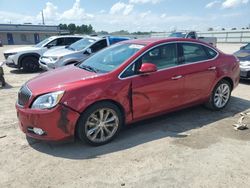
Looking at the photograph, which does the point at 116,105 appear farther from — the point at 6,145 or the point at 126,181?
the point at 6,145

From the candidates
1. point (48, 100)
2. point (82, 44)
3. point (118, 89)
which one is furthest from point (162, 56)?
point (82, 44)

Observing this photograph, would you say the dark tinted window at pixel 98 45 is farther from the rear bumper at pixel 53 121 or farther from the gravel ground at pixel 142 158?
the rear bumper at pixel 53 121

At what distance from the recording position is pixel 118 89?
162 inches

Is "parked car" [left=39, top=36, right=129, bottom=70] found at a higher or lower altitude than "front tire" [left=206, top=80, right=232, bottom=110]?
higher

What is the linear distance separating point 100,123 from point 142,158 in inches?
33.9

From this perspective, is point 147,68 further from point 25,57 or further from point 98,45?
point 25,57

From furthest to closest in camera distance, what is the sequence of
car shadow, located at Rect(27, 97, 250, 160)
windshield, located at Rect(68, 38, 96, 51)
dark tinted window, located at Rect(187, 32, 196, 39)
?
dark tinted window, located at Rect(187, 32, 196, 39) → windshield, located at Rect(68, 38, 96, 51) → car shadow, located at Rect(27, 97, 250, 160)

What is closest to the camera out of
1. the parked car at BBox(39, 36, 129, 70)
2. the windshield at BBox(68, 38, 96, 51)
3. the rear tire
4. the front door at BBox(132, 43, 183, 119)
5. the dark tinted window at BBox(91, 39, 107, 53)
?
the front door at BBox(132, 43, 183, 119)

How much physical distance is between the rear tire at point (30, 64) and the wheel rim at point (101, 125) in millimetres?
8995

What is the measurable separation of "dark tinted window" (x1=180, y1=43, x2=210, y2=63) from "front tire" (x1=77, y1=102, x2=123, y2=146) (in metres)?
1.83

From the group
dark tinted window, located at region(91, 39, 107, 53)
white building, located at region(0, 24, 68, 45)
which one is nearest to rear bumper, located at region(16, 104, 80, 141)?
dark tinted window, located at region(91, 39, 107, 53)

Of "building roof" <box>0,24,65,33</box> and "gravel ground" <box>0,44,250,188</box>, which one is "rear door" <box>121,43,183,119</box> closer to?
"gravel ground" <box>0,44,250,188</box>

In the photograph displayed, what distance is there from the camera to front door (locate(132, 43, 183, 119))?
172 inches

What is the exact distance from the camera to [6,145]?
424 centimetres
